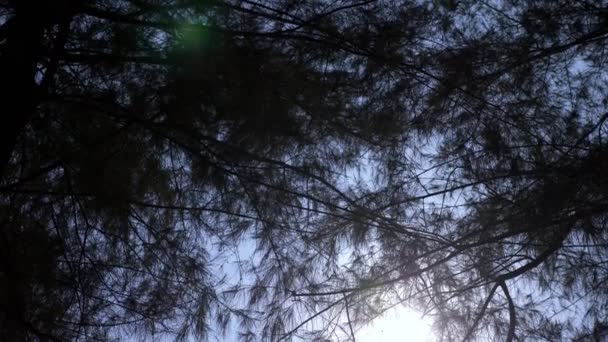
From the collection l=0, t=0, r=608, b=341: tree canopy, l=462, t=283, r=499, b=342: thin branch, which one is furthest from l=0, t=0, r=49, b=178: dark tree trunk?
l=462, t=283, r=499, b=342: thin branch

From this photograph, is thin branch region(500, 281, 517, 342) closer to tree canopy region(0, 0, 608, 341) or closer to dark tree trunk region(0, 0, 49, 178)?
tree canopy region(0, 0, 608, 341)

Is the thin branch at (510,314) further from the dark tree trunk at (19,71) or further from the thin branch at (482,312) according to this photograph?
the dark tree trunk at (19,71)

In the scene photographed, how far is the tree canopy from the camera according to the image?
2.38 metres

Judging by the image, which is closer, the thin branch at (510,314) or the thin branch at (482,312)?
the thin branch at (510,314)

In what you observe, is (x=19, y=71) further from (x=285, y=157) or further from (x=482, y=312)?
(x=482, y=312)

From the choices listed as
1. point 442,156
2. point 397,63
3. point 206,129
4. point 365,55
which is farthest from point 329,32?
point 442,156

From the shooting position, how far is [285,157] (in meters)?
2.68

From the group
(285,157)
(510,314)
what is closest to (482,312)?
(510,314)

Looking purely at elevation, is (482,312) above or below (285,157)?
below

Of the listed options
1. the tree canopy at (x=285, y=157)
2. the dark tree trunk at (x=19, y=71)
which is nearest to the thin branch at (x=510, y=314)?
the tree canopy at (x=285, y=157)

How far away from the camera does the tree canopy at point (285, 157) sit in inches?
93.9

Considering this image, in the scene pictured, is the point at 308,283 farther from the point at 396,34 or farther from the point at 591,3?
the point at 591,3

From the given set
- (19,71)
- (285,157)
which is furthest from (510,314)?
(19,71)

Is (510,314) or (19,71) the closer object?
(19,71)
